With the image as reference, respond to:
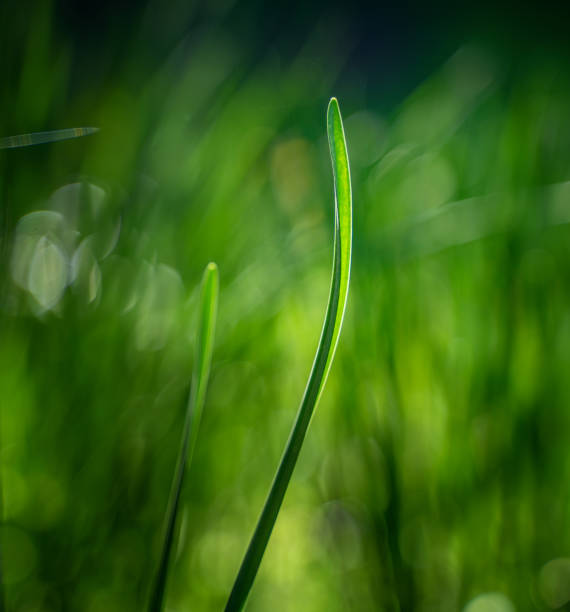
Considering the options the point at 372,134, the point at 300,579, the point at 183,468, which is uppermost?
the point at 372,134

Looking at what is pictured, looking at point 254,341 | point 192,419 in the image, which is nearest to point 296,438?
point 192,419

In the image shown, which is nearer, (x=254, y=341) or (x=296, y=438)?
(x=296, y=438)

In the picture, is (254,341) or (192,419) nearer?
(192,419)

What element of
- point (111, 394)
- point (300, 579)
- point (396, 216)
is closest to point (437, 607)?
point (300, 579)

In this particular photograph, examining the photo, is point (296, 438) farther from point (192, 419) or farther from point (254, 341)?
point (254, 341)

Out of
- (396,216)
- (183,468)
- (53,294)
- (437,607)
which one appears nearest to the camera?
(183,468)

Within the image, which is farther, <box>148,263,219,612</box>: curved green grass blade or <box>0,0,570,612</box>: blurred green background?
<box>0,0,570,612</box>: blurred green background

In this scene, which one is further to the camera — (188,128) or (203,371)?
(188,128)

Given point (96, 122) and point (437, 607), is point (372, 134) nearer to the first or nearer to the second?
point (96, 122)
